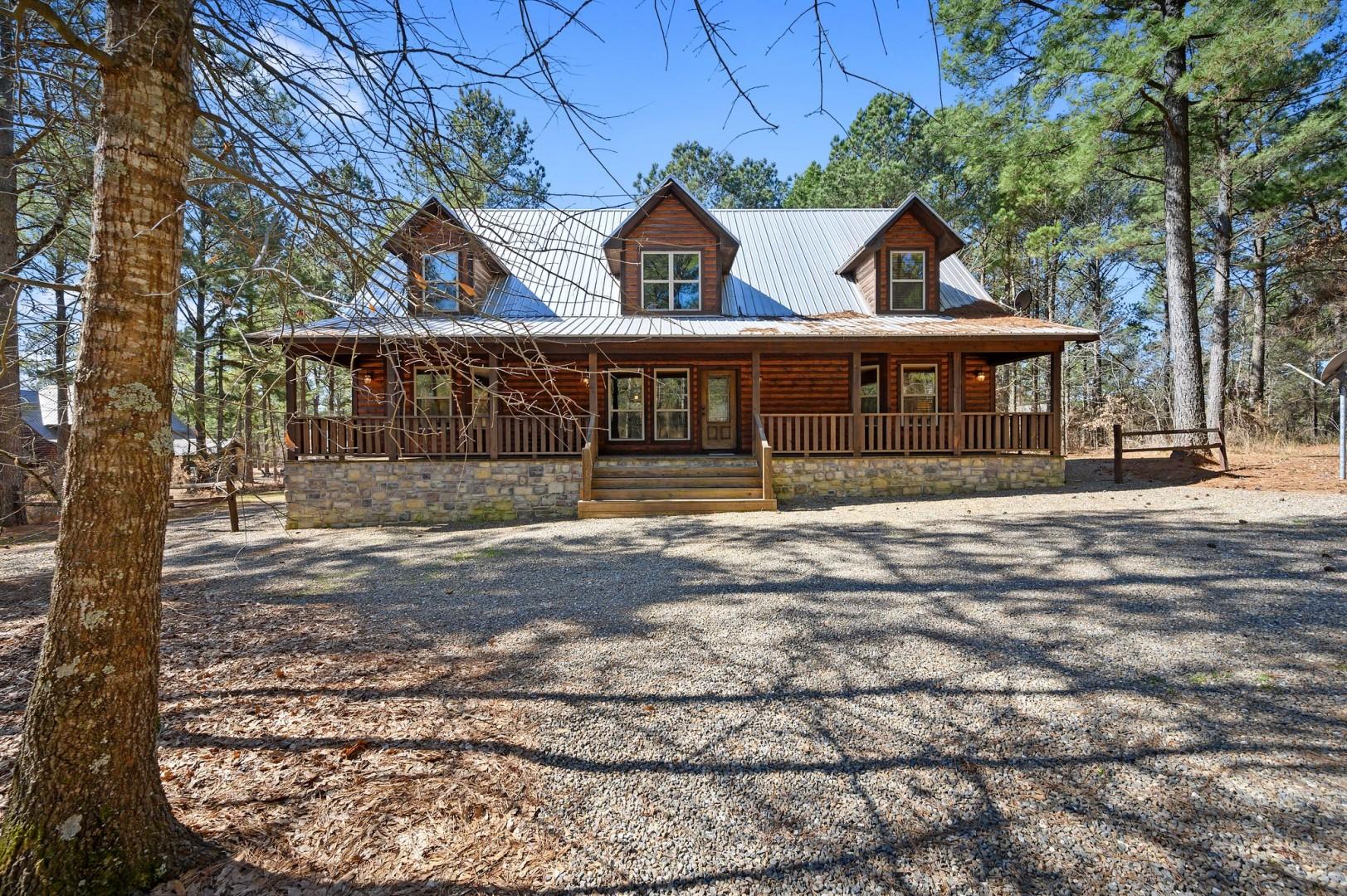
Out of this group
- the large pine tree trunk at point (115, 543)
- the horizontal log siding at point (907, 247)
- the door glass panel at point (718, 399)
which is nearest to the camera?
the large pine tree trunk at point (115, 543)

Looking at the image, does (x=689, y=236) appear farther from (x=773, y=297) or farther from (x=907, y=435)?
(x=907, y=435)

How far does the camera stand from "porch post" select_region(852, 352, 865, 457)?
37.5 feet

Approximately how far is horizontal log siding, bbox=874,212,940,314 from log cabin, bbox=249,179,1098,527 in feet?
0.13

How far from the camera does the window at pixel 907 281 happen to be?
13641 mm

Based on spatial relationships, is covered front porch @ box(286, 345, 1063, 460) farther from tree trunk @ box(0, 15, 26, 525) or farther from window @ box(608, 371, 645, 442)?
tree trunk @ box(0, 15, 26, 525)

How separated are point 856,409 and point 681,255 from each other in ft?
18.2

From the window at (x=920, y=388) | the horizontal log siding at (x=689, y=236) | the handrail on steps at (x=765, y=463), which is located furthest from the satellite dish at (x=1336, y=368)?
the horizontal log siding at (x=689, y=236)

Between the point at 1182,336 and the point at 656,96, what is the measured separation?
15849mm

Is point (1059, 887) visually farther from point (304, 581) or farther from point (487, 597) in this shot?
point (304, 581)

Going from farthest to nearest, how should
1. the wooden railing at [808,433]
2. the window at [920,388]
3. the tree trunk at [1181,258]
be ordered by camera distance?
the window at [920,388]
the tree trunk at [1181,258]
the wooden railing at [808,433]

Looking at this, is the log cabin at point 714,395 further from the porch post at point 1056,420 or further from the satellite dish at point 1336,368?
the satellite dish at point 1336,368

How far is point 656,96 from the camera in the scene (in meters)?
2.53

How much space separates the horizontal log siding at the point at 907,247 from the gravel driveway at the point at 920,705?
27.2 ft

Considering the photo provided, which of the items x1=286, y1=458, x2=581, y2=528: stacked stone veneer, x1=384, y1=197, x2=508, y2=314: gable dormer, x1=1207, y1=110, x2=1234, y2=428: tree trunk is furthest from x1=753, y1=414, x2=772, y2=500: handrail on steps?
x1=1207, y1=110, x2=1234, y2=428: tree trunk
